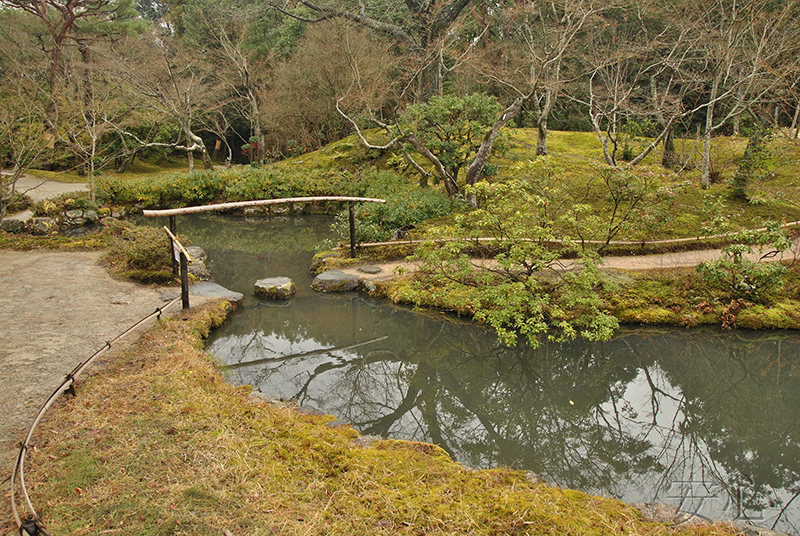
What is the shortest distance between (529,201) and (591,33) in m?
11.7

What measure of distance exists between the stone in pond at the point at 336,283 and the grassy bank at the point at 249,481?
4.08m

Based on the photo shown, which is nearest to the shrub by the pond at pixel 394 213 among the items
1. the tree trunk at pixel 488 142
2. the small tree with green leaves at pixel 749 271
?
the tree trunk at pixel 488 142

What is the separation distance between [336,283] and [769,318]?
21.0ft

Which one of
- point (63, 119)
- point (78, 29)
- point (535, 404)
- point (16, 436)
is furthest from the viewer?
point (78, 29)

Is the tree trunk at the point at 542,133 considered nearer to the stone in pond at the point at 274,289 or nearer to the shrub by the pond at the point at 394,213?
the shrub by the pond at the point at 394,213

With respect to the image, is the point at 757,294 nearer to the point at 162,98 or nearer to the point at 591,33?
the point at 591,33

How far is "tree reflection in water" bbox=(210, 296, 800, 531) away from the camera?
418 cm

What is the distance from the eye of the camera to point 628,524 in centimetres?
314

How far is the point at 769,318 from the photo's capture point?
689 cm

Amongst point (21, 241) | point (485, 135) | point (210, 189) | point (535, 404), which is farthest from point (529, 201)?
point (210, 189)

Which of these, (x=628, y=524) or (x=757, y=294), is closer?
(x=628, y=524)

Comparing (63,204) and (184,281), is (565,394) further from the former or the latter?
(63,204)

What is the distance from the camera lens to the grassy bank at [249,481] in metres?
2.89

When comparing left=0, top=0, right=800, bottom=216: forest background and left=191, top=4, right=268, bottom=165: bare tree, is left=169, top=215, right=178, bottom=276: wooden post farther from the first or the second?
left=191, top=4, right=268, bottom=165: bare tree
